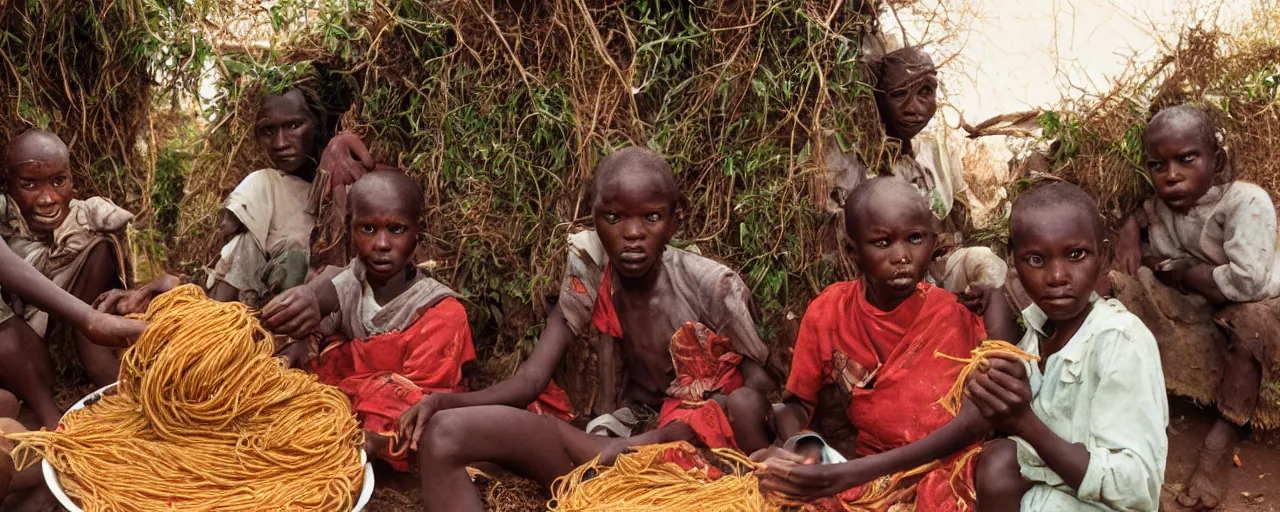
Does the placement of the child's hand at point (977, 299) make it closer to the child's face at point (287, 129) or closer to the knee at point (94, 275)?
the child's face at point (287, 129)

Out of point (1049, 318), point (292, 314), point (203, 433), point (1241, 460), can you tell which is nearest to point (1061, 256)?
point (1049, 318)

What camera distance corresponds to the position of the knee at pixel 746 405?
404 cm

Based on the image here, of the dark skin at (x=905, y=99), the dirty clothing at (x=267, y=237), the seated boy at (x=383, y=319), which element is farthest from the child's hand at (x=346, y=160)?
the dark skin at (x=905, y=99)

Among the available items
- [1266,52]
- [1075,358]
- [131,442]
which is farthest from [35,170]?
[1266,52]

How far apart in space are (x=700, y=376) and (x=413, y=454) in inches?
39.9

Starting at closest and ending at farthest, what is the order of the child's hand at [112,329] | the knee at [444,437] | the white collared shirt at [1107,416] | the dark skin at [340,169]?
the white collared shirt at [1107,416], the knee at [444,437], the child's hand at [112,329], the dark skin at [340,169]

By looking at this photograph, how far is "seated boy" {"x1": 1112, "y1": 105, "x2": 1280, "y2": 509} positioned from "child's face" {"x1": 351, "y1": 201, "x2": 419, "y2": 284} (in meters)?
2.61

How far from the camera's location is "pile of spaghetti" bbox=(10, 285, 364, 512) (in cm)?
362

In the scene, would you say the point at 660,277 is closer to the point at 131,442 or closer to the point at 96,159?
the point at 131,442

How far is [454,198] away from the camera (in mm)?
5219

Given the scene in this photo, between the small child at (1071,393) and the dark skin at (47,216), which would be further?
the dark skin at (47,216)

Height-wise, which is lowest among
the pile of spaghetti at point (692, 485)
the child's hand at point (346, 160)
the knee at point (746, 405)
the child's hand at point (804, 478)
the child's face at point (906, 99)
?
the pile of spaghetti at point (692, 485)

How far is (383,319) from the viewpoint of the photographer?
4406 mm

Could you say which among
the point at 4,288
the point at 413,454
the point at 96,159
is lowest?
the point at 413,454
